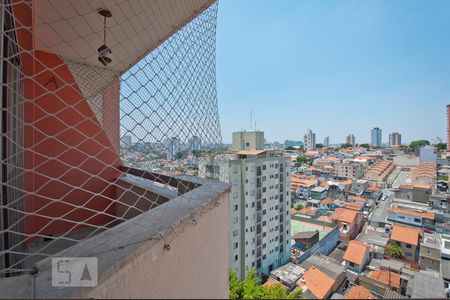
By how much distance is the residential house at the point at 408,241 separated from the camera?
28.5 feet

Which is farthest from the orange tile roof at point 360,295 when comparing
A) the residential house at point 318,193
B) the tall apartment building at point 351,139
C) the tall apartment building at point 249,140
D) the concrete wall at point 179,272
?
the tall apartment building at point 351,139

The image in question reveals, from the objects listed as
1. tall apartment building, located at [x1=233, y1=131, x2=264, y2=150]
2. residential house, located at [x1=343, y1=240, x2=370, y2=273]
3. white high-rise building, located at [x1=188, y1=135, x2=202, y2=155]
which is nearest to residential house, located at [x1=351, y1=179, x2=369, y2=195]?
residential house, located at [x1=343, y1=240, x2=370, y2=273]

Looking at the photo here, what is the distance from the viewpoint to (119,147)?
→ 1141 mm

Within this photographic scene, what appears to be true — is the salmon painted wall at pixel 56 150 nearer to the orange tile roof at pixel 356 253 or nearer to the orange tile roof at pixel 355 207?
the orange tile roof at pixel 356 253

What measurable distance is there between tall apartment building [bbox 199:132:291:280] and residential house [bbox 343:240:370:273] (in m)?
2.28

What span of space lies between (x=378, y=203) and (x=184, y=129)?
1793cm

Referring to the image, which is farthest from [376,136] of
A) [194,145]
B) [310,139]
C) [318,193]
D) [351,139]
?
[194,145]

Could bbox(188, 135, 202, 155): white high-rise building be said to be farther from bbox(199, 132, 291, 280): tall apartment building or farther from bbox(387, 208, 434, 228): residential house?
bbox(387, 208, 434, 228): residential house

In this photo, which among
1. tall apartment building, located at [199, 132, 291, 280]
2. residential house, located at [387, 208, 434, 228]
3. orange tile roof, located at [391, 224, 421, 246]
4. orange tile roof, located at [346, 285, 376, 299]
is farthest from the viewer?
residential house, located at [387, 208, 434, 228]

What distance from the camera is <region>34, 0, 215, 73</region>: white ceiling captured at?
1.33 m

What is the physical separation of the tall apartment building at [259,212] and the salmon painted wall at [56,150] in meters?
5.07

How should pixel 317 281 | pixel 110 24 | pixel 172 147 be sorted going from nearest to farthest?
pixel 172 147, pixel 110 24, pixel 317 281

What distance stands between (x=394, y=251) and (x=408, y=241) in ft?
2.26

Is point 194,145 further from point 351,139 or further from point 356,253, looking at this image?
point 351,139
